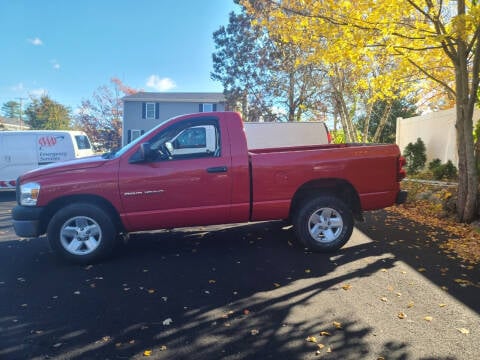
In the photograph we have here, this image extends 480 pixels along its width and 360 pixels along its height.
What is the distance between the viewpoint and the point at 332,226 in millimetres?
5281

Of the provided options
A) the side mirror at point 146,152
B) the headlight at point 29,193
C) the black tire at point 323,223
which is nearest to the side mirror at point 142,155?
the side mirror at point 146,152

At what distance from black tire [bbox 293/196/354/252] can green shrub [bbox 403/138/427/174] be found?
834cm

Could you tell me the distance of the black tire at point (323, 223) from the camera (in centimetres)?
517

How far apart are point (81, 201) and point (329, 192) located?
363 centimetres

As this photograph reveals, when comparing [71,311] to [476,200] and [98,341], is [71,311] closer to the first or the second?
[98,341]

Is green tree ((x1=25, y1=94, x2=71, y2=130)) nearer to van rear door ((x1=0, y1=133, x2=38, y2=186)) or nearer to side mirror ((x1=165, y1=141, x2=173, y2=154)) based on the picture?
van rear door ((x1=0, y1=133, x2=38, y2=186))

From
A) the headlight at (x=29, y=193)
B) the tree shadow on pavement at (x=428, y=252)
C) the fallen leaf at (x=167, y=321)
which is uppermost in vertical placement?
the headlight at (x=29, y=193)

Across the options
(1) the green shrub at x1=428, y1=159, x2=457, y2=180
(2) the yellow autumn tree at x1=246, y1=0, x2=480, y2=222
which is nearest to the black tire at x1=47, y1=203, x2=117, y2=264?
(2) the yellow autumn tree at x1=246, y1=0, x2=480, y2=222

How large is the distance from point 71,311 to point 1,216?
21.4 feet

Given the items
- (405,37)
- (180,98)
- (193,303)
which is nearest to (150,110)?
(180,98)

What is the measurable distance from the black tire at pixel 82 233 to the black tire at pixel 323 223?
2.69 metres

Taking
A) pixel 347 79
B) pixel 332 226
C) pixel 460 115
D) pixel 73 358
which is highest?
pixel 347 79

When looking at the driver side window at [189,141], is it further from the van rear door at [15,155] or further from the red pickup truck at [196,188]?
the van rear door at [15,155]

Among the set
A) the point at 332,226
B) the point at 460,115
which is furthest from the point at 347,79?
the point at 332,226
